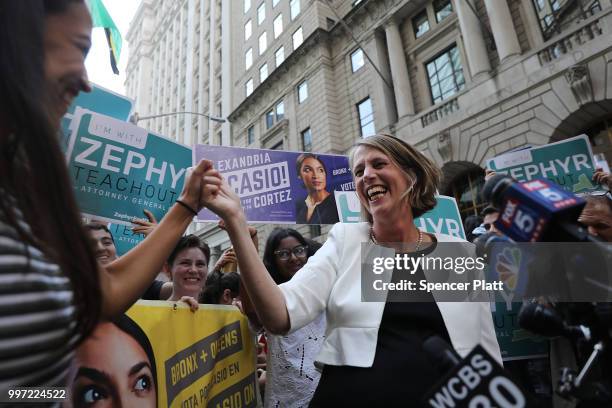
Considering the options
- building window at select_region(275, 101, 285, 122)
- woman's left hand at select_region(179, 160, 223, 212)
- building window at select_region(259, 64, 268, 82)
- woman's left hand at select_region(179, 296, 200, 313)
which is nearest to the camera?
woman's left hand at select_region(179, 160, 223, 212)

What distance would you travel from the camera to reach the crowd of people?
0.77m

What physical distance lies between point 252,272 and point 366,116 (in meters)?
16.6

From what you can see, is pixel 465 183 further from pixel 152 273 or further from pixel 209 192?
pixel 152 273

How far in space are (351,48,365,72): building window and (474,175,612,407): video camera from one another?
18152 mm

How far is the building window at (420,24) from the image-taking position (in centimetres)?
1567

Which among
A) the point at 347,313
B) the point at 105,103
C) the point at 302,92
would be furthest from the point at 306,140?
→ the point at 347,313

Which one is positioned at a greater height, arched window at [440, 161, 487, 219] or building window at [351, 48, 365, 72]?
building window at [351, 48, 365, 72]

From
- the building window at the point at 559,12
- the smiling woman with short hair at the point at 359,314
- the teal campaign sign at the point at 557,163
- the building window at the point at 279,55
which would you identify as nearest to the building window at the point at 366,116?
the building window at the point at 559,12

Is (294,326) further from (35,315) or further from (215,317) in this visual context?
(215,317)

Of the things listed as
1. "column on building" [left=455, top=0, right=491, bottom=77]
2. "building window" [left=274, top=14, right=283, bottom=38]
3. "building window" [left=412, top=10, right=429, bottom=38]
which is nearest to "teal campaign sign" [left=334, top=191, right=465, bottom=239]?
"column on building" [left=455, top=0, right=491, bottom=77]

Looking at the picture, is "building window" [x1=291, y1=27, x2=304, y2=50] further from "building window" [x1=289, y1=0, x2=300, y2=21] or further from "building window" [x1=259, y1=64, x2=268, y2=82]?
"building window" [x1=259, y1=64, x2=268, y2=82]

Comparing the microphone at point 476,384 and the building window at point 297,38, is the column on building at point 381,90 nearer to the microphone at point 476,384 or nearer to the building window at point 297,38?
the building window at point 297,38

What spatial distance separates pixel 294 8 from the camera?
2311 centimetres

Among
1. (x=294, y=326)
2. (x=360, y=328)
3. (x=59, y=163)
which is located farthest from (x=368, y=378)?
(x=59, y=163)
